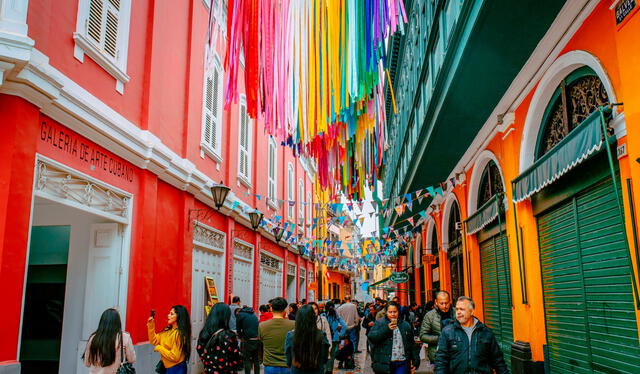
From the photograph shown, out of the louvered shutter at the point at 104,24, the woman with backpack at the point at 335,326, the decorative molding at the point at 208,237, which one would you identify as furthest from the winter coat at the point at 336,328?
the louvered shutter at the point at 104,24

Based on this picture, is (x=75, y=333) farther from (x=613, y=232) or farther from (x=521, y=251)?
(x=613, y=232)

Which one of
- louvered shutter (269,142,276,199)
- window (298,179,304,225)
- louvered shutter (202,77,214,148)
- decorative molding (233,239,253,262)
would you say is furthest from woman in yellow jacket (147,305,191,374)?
window (298,179,304,225)

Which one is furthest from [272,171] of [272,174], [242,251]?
[242,251]

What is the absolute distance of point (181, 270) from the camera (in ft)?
38.1

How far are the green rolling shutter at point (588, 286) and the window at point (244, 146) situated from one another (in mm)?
10404

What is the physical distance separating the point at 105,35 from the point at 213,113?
18.1ft

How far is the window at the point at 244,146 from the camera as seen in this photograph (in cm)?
1684

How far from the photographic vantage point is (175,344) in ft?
21.0

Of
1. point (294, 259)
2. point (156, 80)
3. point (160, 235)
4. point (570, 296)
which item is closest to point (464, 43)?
point (570, 296)

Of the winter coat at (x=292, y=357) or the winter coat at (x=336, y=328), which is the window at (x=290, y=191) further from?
the winter coat at (x=292, y=357)

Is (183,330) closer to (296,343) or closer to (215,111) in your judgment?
(296,343)

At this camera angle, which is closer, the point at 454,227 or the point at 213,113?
the point at 213,113

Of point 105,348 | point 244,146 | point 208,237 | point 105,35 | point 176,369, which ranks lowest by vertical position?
point 176,369

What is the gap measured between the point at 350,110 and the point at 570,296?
3.84 meters
